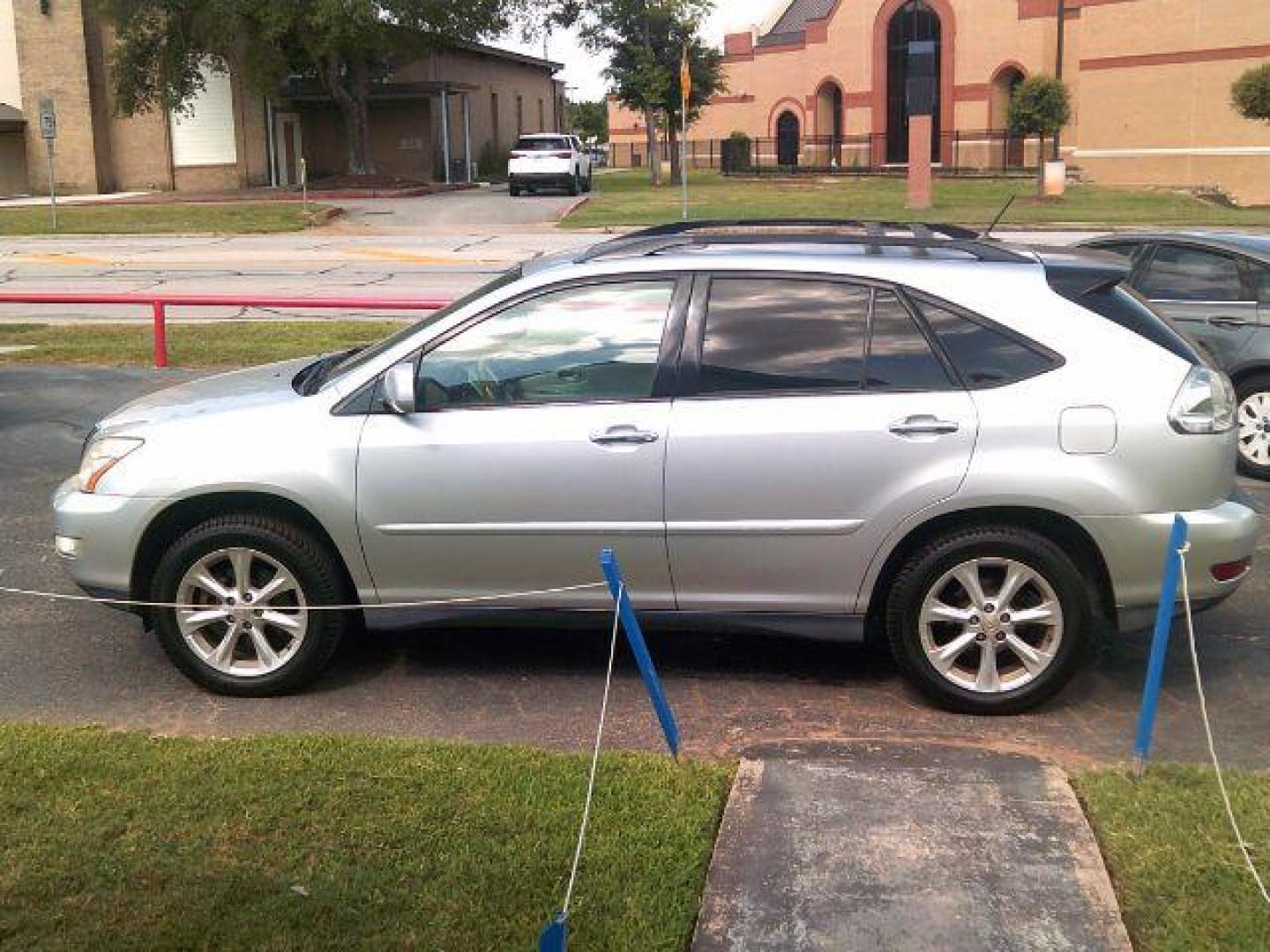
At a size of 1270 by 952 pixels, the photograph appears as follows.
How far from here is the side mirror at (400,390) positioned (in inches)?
199

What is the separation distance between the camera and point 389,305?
39.2 ft

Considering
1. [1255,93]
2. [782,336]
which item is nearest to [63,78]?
[1255,93]

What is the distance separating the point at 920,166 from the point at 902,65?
23969 mm

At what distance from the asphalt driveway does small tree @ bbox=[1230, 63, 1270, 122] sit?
36761mm

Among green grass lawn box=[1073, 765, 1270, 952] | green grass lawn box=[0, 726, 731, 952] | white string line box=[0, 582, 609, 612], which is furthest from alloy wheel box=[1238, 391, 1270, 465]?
green grass lawn box=[0, 726, 731, 952]

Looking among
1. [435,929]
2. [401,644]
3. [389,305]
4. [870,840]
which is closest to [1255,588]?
[870,840]

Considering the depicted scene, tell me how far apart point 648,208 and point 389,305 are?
2627 centimetres

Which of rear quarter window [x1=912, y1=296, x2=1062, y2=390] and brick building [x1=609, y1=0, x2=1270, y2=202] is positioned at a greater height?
brick building [x1=609, y1=0, x2=1270, y2=202]

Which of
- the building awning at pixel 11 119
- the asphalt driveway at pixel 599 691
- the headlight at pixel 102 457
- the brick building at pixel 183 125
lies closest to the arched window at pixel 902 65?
the brick building at pixel 183 125

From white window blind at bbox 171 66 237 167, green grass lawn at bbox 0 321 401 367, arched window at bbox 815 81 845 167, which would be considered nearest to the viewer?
green grass lawn at bbox 0 321 401 367

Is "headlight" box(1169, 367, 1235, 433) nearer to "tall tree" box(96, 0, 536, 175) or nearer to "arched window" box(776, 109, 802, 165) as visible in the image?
"tall tree" box(96, 0, 536, 175)

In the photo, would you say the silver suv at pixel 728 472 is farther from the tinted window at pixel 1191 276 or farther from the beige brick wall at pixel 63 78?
the beige brick wall at pixel 63 78

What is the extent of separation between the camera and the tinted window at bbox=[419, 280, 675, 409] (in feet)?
16.9

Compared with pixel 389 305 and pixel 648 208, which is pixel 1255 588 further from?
pixel 648 208
